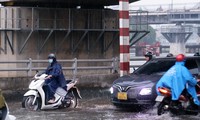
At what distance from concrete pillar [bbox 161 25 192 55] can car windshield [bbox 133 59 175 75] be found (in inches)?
1728

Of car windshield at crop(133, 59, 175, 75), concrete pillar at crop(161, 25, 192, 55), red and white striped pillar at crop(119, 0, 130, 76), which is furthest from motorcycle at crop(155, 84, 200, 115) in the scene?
concrete pillar at crop(161, 25, 192, 55)

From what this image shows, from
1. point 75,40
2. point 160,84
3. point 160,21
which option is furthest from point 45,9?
point 160,21

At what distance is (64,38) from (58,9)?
4.55 feet

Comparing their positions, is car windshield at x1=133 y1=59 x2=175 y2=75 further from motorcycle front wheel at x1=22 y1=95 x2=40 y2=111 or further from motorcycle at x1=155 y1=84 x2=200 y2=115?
motorcycle front wheel at x1=22 y1=95 x2=40 y2=111

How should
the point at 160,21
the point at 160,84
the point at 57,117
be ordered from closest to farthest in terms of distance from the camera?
the point at 160,84
the point at 57,117
the point at 160,21

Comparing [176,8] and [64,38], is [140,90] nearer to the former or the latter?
[64,38]

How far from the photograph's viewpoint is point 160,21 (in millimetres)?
61719

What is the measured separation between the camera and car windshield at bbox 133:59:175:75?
12969mm

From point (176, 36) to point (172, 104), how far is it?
48.7 metres

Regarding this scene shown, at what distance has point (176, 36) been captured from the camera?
5869 centimetres

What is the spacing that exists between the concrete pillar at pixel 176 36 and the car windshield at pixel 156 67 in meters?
43.9

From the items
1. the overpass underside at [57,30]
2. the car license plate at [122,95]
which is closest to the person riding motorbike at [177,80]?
the car license plate at [122,95]

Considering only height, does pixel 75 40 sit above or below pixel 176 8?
below

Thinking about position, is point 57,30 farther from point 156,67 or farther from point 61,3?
point 156,67
